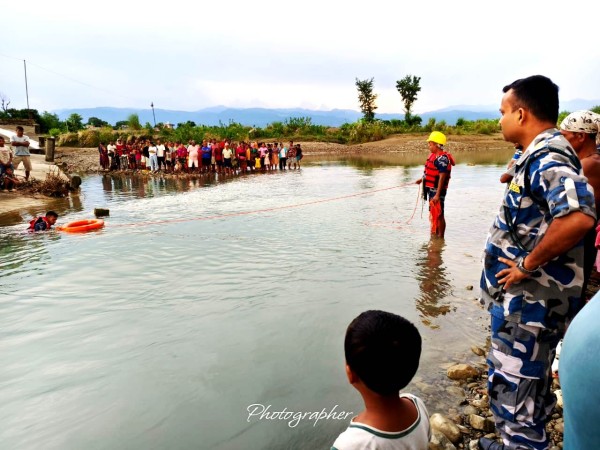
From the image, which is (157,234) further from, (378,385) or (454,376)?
(378,385)

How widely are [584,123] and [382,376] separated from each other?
9.34ft

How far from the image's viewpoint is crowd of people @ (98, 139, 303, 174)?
76.9ft

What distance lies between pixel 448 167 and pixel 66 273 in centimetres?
650

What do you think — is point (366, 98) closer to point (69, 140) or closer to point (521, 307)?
point (69, 140)

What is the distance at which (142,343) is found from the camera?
4.11 m

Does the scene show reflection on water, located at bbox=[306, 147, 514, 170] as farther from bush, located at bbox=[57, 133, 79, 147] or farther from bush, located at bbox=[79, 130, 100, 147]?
bush, located at bbox=[57, 133, 79, 147]

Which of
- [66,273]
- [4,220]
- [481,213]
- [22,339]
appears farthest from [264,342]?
[4,220]

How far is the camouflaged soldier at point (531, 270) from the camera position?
1.98m

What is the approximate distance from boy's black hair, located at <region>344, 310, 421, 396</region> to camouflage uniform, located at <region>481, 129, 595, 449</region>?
0.85 meters

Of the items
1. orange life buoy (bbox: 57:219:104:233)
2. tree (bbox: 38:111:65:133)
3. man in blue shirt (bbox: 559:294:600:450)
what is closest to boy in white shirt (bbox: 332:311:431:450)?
man in blue shirt (bbox: 559:294:600:450)

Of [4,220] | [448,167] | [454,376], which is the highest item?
[448,167]

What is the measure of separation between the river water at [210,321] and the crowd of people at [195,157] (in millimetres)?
13977

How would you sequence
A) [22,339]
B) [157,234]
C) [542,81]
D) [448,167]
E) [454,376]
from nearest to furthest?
[542,81] → [454,376] → [22,339] → [448,167] → [157,234]

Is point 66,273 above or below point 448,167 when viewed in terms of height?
below
